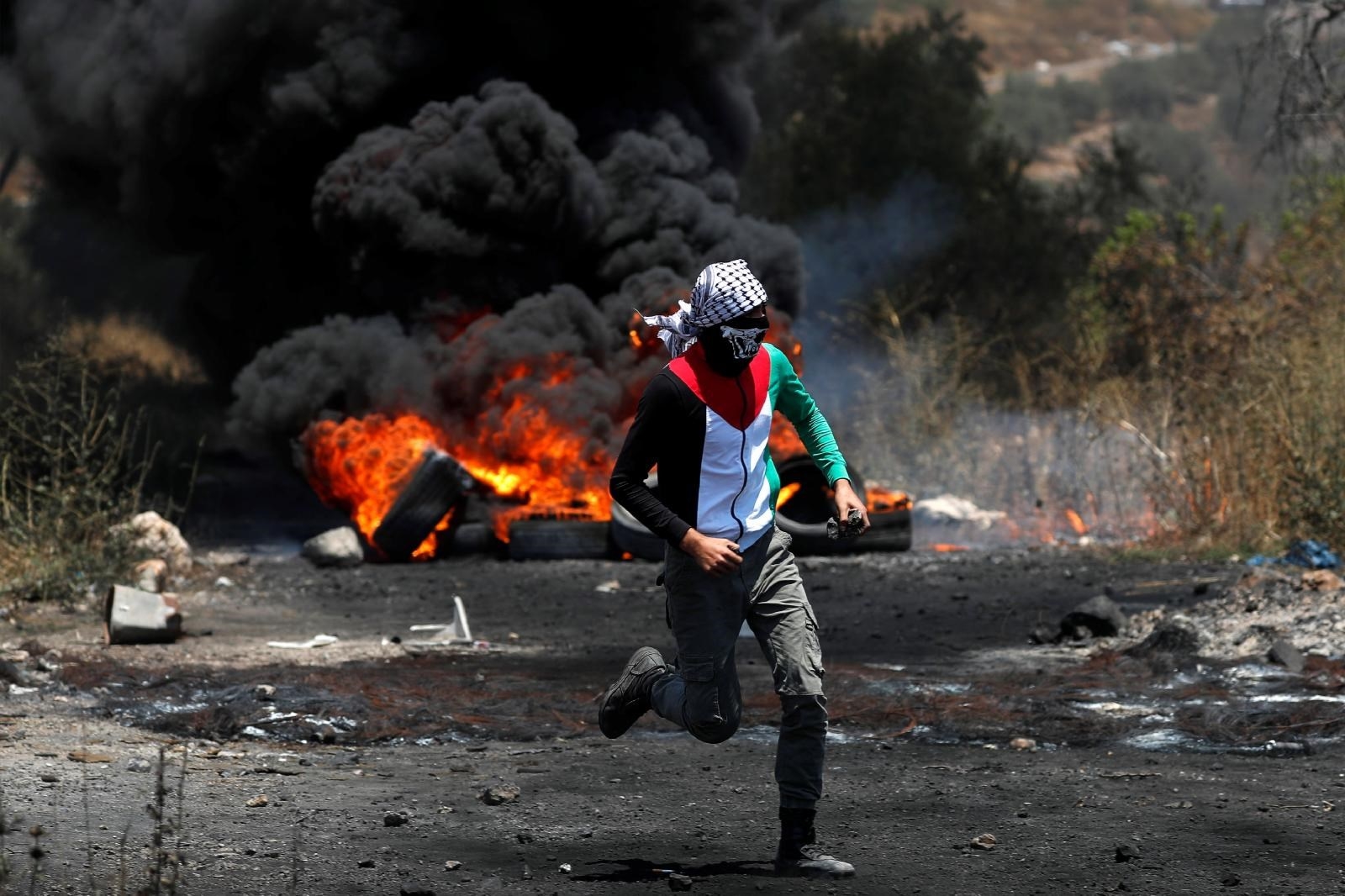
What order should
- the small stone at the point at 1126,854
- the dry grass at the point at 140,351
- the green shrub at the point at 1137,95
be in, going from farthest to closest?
the green shrub at the point at 1137,95
the dry grass at the point at 140,351
the small stone at the point at 1126,854

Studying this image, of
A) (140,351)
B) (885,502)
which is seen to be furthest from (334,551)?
(140,351)

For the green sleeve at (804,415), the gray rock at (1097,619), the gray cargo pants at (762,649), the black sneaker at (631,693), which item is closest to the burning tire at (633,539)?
the gray rock at (1097,619)

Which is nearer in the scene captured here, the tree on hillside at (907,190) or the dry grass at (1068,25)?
the tree on hillside at (907,190)

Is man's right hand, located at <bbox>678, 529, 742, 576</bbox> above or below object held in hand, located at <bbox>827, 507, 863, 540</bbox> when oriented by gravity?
below

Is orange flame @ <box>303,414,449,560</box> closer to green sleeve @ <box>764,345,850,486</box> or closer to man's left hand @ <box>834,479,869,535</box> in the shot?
green sleeve @ <box>764,345,850,486</box>

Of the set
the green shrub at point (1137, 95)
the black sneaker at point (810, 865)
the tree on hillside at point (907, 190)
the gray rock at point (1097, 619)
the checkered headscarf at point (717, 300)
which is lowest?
the black sneaker at point (810, 865)

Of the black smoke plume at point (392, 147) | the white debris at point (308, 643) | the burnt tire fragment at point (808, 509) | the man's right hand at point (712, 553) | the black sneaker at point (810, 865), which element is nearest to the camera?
the man's right hand at point (712, 553)

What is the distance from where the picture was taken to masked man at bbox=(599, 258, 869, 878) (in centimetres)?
516

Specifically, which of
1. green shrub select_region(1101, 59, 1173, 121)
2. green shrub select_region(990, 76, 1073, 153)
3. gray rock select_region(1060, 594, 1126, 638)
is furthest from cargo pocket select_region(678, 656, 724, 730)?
green shrub select_region(1101, 59, 1173, 121)

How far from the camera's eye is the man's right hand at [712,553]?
499 cm

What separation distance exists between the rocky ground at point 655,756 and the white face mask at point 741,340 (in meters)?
1.64

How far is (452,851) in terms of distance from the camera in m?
5.52

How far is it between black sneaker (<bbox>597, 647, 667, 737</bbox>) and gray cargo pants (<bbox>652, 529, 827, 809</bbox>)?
0.73ft

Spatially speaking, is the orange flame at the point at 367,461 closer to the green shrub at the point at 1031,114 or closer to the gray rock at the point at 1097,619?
the gray rock at the point at 1097,619
